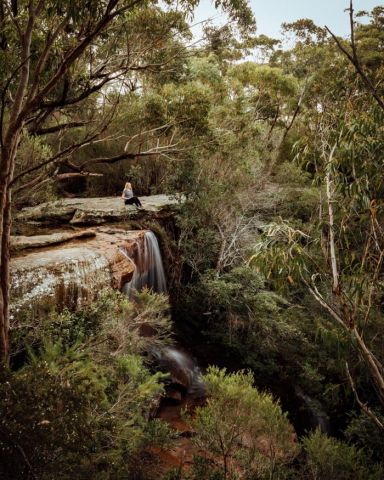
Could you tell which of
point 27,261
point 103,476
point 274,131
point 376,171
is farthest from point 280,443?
point 274,131

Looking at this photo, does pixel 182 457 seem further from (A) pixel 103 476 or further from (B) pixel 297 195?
(B) pixel 297 195

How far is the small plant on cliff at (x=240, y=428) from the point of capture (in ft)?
18.6

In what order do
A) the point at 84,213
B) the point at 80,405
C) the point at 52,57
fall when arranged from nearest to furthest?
the point at 80,405
the point at 52,57
the point at 84,213

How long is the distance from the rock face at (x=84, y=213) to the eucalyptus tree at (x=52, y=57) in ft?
9.03

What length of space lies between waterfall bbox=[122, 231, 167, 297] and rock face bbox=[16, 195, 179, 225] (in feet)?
3.48

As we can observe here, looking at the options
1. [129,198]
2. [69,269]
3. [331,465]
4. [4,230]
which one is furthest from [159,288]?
[4,230]

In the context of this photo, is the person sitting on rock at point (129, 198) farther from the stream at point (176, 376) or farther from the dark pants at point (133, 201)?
the stream at point (176, 376)

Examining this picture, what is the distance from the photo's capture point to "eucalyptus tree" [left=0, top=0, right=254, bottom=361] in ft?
13.6

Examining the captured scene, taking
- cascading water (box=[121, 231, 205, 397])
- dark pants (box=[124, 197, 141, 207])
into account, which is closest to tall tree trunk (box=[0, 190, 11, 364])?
cascading water (box=[121, 231, 205, 397])

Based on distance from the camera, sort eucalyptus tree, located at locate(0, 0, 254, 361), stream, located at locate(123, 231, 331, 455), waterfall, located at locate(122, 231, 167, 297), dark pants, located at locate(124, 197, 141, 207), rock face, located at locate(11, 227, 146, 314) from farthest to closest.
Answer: dark pants, located at locate(124, 197, 141, 207), waterfall, located at locate(122, 231, 167, 297), stream, located at locate(123, 231, 331, 455), rock face, located at locate(11, 227, 146, 314), eucalyptus tree, located at locate(0, 0, 254, 361)

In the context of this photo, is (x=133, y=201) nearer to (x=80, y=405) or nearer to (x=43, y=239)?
(x=43, y=239)

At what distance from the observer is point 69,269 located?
21.7 ft

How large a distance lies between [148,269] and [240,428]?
17.4 feet

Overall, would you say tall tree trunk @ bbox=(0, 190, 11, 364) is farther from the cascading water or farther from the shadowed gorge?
the cascading water
